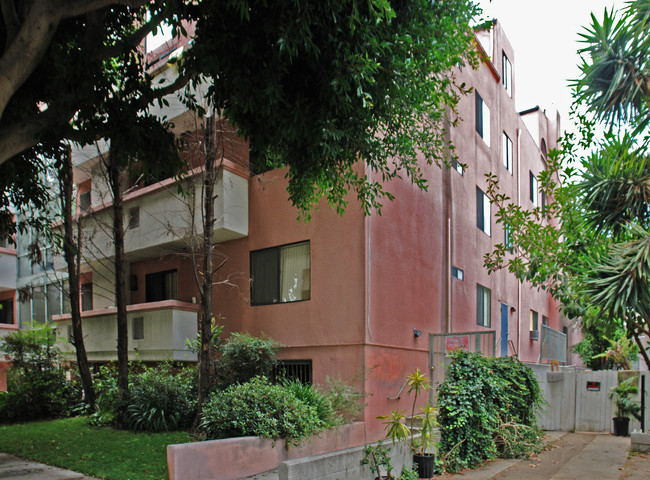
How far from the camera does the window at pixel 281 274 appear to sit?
13.9 m

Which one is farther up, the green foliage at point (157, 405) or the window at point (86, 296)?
the window at point (86, 296)

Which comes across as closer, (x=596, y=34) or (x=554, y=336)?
(x=596, y=34)

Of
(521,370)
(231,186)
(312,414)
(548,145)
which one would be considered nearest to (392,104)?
(312,414)

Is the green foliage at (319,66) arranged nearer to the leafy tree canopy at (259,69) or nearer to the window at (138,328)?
the leafy tree canopy at (259,69)

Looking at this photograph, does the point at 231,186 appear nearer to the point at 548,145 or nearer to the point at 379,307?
the point at 379,307

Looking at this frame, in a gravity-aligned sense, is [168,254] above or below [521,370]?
above

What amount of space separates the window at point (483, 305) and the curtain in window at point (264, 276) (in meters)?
8.21

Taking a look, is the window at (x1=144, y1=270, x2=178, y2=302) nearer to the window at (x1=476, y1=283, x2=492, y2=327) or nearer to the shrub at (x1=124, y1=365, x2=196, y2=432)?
the shrub at (x1=124, y1=365, x2=196, y2=432)

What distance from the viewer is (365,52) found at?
7445 mm

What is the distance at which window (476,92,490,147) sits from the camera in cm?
1995

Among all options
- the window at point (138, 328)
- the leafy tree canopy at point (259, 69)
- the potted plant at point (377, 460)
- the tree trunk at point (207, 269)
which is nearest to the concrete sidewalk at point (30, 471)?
the tree trunk at point (207, 269)

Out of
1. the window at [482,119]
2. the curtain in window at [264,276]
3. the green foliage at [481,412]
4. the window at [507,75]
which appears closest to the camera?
the green foliage at [481,412]

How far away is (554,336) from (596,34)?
1600cm

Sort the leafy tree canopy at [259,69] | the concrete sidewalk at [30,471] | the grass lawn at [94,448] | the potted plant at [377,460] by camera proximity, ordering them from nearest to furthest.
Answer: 1. the leafy tree canopy at [259,69]
2. the potted plant at [377,460]
3. the concrete sidewalk at [30,471]
4. the grass lawn at [94,448]
